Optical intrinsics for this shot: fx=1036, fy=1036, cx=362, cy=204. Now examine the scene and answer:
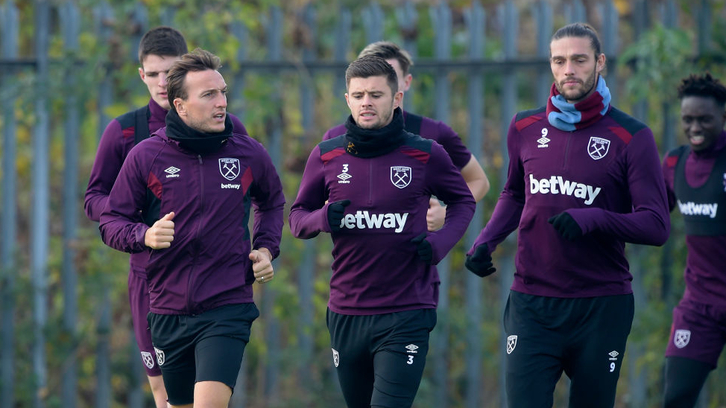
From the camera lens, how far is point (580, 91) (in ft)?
17.4

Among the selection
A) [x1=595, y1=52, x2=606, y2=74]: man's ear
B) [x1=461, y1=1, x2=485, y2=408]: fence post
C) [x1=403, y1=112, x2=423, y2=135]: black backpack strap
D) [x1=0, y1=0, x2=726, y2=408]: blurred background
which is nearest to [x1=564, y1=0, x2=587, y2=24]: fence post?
[x1=0, y1=0, x2=726, y2=408]: blurred background

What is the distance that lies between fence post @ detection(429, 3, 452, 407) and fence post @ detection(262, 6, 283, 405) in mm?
1269

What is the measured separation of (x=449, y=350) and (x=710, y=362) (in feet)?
7.89

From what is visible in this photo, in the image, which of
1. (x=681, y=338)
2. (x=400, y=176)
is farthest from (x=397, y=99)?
(x=681, y=338)

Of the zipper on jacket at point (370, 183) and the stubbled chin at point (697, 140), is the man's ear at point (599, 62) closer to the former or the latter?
the zipper on jacket at point (370, 183)

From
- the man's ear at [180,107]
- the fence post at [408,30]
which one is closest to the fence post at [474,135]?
the fence post at [408,30]

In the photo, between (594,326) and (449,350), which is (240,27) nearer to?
(449,350)

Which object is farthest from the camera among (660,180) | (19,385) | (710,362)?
(19,385)

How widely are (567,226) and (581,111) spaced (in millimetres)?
699

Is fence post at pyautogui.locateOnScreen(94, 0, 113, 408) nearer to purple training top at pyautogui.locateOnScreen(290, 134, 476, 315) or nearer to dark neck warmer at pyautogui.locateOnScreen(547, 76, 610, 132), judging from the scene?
purple training top at pyautogui.locateOnScreen(290, 134, 476, 315)

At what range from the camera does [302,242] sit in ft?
27.4

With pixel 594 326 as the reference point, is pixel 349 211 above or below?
above

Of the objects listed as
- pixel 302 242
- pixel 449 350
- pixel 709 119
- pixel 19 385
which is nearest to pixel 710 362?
pixel 709 119

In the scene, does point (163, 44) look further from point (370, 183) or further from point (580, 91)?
point (580, 91)
